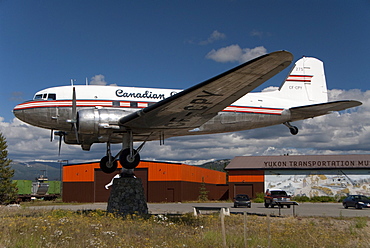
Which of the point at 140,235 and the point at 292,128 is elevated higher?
the point at 292,128

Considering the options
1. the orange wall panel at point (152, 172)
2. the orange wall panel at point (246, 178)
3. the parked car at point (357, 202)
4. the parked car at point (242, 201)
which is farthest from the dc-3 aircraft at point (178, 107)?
the orange wall panel at point (246, 178)

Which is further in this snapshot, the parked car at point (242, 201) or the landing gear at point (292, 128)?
the parked car at point (242, 201)

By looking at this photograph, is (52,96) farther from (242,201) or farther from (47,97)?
(242,201)

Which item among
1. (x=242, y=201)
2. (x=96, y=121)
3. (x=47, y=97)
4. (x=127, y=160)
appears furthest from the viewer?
(x=242, y=201)

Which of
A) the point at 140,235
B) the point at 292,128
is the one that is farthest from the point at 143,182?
the point at 140,235

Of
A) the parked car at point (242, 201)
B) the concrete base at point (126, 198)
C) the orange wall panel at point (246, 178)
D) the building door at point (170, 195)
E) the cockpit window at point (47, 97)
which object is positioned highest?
the cockpit window at point (47, 97)

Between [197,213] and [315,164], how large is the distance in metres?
38.4

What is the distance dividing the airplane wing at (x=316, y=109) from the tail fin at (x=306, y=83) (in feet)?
4.70

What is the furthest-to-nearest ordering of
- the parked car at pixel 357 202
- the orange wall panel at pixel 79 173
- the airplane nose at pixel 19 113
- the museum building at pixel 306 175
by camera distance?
the museum building at pixel 306 175 → the orange wall panel at pixel 79 173 → the parked car at pixel 357 202 → the airplane nose at pixel 19 113

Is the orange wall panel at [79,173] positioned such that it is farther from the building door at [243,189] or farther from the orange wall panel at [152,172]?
the building door at [243,189]

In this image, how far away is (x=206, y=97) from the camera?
48.2ft

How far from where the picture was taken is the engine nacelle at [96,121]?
1550cm

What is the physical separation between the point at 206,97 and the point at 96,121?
4729 mm

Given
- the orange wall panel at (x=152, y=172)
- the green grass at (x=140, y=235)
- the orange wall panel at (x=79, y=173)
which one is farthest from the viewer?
the orange wall panel at (x=79, y=173)
